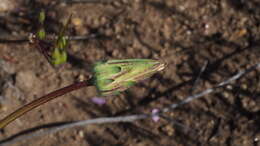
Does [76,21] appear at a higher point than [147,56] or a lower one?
higher

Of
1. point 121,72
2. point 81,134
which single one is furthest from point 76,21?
point 121,72

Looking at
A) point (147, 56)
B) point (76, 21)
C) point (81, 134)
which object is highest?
point (76, 21)

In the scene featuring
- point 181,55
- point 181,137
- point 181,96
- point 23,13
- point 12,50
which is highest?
point 23,13

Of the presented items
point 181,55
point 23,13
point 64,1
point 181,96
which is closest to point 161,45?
point 181,55

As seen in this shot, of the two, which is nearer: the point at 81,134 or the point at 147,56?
the point at 81,134

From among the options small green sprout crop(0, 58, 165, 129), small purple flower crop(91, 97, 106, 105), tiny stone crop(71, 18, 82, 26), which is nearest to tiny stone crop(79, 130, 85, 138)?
small purple flower crop(91, 97, 106, 105)

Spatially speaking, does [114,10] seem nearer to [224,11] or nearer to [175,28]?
[175,28]

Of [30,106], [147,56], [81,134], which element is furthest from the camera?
[147,56]

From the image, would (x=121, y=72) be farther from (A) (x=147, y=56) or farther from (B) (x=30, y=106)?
(A) (x=147, y=56)

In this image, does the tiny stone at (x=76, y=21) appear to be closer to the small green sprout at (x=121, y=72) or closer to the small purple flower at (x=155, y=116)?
the small purple flower at (x=155, y=116)
